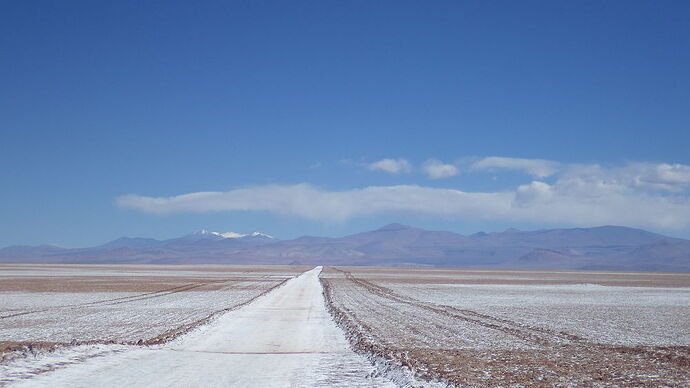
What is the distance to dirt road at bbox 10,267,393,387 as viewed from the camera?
12859 millimetres

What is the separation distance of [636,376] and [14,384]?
1213 cm

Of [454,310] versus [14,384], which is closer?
[14,384]

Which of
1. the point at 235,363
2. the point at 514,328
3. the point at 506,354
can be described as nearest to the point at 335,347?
the point at 235,363

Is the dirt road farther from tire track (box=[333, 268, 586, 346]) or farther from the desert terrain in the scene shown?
tire track (box=[333, 268, 586, 346])

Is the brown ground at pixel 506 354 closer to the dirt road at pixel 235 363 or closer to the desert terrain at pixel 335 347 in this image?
the desert terrain at pixel 335 347

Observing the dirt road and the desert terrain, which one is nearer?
the dirt road

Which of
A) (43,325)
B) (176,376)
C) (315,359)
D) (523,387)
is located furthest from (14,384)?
(43,325)

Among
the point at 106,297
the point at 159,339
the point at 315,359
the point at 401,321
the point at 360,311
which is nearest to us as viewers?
the point at 315,359

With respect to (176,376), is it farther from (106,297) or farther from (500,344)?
(106,297)

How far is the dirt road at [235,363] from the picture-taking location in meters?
12.9

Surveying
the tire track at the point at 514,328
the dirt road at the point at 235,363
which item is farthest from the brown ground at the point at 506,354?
the dirt road at the point at 235,363

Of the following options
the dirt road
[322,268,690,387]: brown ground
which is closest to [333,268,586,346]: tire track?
[322,268,690,387]: brown ground

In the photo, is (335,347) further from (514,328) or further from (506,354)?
(514,328)

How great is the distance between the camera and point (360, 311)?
98.6ft
